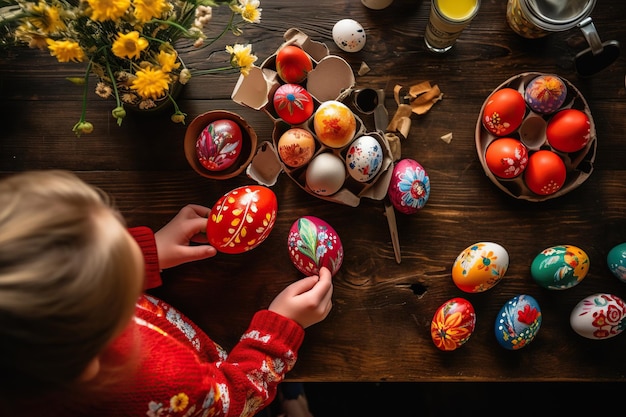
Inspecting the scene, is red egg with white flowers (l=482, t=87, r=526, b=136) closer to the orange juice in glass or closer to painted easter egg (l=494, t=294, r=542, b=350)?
the orange juice in glass

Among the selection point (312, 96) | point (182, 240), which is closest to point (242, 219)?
point (182, 240)

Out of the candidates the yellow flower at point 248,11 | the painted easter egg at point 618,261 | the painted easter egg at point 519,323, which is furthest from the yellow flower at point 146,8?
the painted easter egg at point 618,261

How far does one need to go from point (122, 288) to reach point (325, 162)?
15.8 inches

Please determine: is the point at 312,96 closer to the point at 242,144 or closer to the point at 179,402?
the point at 242,144

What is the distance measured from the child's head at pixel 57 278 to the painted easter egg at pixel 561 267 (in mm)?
672

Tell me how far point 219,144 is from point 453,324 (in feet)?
1.61

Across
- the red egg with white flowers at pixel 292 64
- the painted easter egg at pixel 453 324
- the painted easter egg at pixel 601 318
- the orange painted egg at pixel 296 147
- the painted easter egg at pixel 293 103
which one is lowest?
the painted easter egg at pixel 601 318

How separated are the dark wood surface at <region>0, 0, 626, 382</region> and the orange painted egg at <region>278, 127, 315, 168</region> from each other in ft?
0.27

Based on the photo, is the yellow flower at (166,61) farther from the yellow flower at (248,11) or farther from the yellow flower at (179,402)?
the yellow flower at (179,402)

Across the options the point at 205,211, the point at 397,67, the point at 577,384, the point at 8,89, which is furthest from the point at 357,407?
the point at 8,89

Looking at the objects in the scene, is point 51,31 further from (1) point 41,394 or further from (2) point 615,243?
(2) point 615,243

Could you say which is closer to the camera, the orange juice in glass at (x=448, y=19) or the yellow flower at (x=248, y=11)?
the yellow flower at (x=248, y=11)

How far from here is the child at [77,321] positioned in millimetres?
451

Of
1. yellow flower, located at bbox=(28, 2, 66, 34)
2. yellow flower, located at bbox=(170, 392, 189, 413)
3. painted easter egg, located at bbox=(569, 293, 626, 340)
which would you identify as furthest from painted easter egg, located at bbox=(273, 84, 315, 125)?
painted easter egg, located at bbox=(569, 293, 626, 340)
